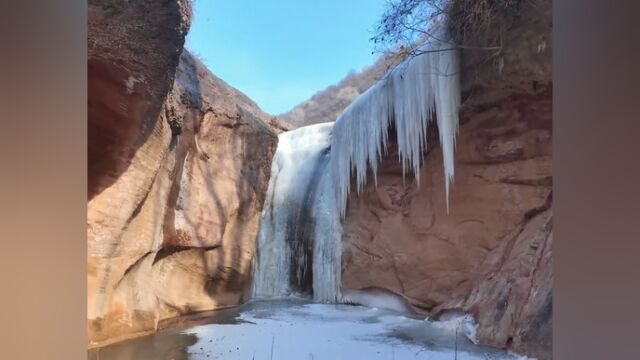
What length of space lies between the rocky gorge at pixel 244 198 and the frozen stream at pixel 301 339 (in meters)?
0.28

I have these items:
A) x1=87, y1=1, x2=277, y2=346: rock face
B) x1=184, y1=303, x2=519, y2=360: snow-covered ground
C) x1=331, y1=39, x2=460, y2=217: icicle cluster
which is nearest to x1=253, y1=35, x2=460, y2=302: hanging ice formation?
x1=331, y1=39, x2=460, y2=217: icicle cluster

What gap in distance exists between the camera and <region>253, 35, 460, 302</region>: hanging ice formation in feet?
19.6

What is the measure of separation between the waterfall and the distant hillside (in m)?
12.1

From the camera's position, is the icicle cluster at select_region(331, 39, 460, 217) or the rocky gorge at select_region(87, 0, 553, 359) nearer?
the rocky gorge at select_region(87, 0, 553, 359)

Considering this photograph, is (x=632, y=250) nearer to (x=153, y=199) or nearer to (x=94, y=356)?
(x=94, y=356)

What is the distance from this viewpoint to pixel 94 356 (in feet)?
12.5

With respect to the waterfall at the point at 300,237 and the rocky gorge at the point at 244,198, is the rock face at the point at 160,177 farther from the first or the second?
the waterfall at the point at 300,237

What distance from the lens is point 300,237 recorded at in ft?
26.2

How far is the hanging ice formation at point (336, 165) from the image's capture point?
5965 mm

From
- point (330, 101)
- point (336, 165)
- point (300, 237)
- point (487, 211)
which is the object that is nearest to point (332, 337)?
point (487, 211)

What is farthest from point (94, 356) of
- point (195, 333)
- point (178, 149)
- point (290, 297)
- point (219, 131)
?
point (290, 297)

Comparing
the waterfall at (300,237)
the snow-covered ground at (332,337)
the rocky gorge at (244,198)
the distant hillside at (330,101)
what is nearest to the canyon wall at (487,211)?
the rocky gorge at (244,198)

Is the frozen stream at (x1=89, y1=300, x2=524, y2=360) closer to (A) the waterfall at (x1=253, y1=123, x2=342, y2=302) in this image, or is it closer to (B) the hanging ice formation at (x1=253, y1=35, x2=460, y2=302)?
Answer: (A) the waterfall at (x1=253, y1=123, x2=342, y2=302)

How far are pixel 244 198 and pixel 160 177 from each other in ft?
7.08
